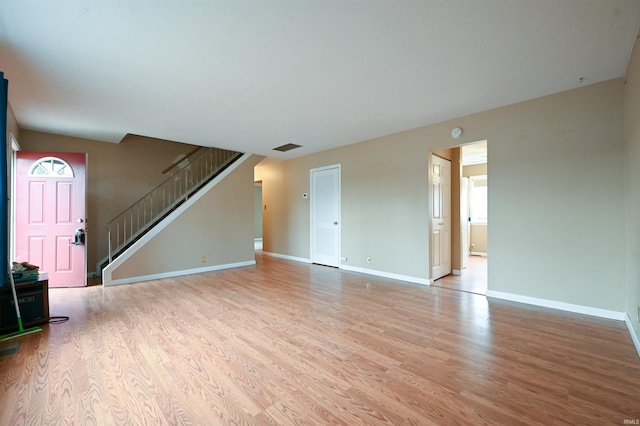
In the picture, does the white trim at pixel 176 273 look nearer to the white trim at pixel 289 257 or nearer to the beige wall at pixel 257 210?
the white trim at pixel 289 257

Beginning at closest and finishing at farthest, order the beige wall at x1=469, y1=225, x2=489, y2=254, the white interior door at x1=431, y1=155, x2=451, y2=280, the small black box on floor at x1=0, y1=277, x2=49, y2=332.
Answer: the small black box on floor at x1=0, y1=277, x2=49, y2=332 < the white interior door at x1=431, y1=155, x2=451, y2=280 < the beige wall at x1=469, y1=225, x2=489, y2=254

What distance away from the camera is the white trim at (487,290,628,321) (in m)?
3.05

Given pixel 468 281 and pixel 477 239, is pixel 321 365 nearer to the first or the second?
pixel 468 281

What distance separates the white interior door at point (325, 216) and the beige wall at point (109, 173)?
12.1 ft

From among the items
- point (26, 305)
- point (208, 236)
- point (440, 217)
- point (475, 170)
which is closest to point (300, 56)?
point (440, 217)

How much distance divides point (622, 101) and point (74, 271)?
770 centimetres

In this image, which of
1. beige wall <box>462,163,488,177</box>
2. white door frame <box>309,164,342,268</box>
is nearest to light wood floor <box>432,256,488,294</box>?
white door frame <box>309,164,342,268</box>

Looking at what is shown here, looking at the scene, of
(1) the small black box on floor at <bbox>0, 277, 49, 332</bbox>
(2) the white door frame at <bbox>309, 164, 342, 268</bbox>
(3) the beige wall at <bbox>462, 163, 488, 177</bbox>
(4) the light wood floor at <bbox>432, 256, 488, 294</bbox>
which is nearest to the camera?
(1) the small black box on floor at <bbox>0, 277, 49, 332</bbox>

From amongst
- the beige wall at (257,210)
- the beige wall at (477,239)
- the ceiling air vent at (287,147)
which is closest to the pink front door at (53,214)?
→ the ceiling air vent at (287,147)

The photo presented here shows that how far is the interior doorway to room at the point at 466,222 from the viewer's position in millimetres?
4852

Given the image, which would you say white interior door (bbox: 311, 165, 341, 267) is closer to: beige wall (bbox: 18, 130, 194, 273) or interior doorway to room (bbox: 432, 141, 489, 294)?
interior doorway to room (bbox: 432, 141, 489, 294)

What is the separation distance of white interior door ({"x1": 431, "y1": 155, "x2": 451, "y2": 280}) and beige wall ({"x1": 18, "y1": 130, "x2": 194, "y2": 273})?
6.01 metres

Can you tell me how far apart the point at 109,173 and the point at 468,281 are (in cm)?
741

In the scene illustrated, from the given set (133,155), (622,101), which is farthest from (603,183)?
(133,155)
